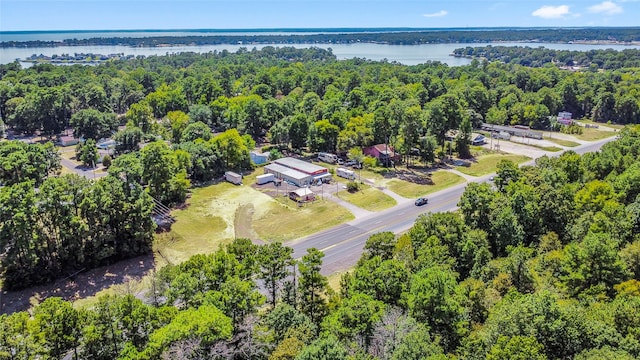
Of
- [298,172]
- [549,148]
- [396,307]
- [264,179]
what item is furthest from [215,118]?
[396,307]

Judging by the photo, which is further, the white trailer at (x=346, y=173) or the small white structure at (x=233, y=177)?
the white trailer at (x=346, y=173)

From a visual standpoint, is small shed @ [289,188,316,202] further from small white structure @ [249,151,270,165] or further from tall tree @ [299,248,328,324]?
tall tree @ [299,248,328,324]

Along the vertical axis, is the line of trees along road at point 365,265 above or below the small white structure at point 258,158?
above

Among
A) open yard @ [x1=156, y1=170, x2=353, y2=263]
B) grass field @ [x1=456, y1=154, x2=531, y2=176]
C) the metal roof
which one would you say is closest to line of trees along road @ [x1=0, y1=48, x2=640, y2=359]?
open yard @ [x1=156, y1=170, x2=353, y2=263]

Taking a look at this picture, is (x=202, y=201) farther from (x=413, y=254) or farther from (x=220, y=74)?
(x=220, y=74)

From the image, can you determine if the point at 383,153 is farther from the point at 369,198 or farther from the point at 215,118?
the point at 215,118

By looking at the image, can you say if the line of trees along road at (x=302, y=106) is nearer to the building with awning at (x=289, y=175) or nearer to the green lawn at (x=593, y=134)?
the building with awning at (x=289, y=175)

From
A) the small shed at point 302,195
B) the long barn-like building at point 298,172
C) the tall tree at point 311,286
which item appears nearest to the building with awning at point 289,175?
the long barn-like building at point 298,172
